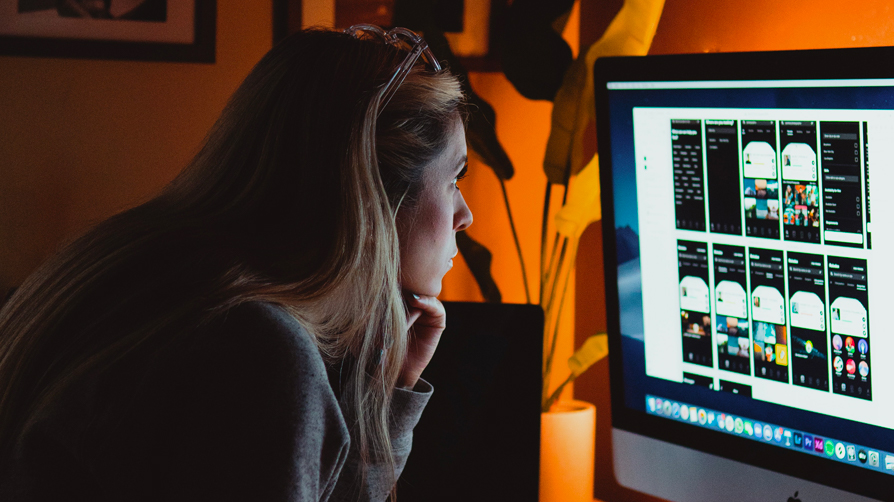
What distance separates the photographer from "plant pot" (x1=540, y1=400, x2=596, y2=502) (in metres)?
1.19

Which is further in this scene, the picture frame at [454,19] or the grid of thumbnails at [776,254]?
the picture frame at [454,19]

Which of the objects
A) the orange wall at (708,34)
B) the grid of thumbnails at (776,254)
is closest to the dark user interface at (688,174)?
the grid of thumbnails at (776,254)

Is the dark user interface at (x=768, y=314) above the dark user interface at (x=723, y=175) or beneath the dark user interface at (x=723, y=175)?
beneath

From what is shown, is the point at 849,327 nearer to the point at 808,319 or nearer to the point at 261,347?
the point at 808,319

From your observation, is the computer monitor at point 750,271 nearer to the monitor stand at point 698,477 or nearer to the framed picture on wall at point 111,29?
the monitor stand at point 698,477

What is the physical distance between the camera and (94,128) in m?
1.43

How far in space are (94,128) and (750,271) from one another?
4.05ft

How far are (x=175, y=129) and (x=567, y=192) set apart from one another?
31.4 inches

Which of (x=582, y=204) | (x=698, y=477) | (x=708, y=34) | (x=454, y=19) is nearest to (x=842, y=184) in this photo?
(x=698, y=477)

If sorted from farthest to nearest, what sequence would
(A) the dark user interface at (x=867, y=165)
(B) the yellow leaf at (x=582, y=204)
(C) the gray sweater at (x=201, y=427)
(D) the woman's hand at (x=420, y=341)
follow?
(B) the yellow leaf at (x=582, y=204) → (D) the woman's hand at (x=420, y=341) → (A) the dark user interface at (x=867, y=165) → (C) the gray sweater at (x=201, y=427)

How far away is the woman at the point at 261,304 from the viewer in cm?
53

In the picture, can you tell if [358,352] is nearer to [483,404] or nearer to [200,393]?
[483,404]

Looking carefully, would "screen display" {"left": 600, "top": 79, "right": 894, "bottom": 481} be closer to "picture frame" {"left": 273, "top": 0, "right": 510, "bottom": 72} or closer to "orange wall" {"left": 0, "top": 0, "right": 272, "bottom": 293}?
"picture frame" {"left": 273, "top": 0, "right": 510, "bottom": 72}

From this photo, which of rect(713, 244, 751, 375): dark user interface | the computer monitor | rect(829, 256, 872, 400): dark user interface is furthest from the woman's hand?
rect(829, 256, 872, 400): dark user interface
